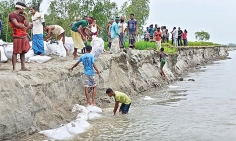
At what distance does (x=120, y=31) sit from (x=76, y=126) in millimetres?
7764

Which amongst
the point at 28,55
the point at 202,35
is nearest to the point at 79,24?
the point at 28,55

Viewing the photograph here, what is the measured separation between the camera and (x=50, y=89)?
793 centimetres

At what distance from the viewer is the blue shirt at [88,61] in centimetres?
884

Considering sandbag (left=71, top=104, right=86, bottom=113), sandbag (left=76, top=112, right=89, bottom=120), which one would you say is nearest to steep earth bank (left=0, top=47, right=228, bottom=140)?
sandbag (left=71, top=104, right=86, bottom=113)

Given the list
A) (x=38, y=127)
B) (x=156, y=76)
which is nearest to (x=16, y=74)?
(x=38, y=127)

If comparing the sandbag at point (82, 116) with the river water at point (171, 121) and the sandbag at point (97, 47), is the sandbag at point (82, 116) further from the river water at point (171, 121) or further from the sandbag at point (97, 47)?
the sandbag at point (97, 47)

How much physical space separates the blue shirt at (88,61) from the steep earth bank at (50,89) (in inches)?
19.2

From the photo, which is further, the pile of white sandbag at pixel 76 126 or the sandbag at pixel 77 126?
the sandbag at pixel 77 126

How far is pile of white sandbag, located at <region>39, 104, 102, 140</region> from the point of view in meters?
6.66

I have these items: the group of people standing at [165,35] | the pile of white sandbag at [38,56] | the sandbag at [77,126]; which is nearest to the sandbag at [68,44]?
the pile of white sandbag at [38,56]

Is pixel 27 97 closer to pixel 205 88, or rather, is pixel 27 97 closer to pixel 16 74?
pixel 16 74

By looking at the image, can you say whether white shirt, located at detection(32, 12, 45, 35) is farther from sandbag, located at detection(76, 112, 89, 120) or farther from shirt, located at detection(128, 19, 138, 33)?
shirt, located at detection(128, 19, 138, 33)

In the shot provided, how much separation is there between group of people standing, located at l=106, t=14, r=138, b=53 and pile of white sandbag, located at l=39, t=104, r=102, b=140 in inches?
183

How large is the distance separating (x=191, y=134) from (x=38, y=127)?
301 centimetres
